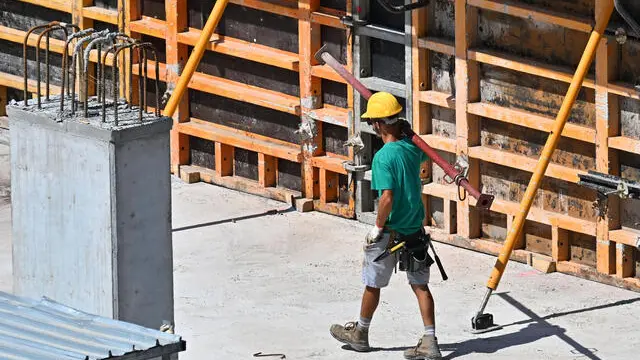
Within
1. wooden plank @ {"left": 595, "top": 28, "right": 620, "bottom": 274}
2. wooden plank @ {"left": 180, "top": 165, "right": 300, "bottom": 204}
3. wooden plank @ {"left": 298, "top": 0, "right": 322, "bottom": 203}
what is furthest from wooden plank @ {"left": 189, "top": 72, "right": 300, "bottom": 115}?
wooden plank @ {"left": 595, "top": 28, "right": 620, "bottom": 274}

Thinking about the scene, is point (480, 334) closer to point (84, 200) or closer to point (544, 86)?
point (544, 86)

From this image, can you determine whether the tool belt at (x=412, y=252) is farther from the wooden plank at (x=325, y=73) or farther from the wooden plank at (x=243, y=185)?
the wooden plank at (x=243, y=185)

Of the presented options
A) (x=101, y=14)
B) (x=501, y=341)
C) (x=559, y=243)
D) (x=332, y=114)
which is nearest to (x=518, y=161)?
(x=559, y=243)

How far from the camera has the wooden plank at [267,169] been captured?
1658 cm

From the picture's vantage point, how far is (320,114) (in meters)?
16.0

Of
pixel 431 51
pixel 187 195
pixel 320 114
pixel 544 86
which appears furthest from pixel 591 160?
pixel 187 195

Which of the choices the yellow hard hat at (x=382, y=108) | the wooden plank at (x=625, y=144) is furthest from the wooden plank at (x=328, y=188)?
the yellow hard hat at (x=382, y=108)

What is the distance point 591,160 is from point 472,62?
125cm

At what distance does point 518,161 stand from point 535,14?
110 centimetres

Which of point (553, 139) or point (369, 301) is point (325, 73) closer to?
point (553, 139)

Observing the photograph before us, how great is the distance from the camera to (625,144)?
13656 millimetres

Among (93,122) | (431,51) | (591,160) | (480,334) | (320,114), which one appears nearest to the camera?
(93,122)

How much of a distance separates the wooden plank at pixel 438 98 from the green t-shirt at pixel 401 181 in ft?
8.02

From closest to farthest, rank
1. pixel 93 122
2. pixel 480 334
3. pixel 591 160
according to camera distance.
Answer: pixel 93 122 < pixel 480 334 < pixel 591 160
